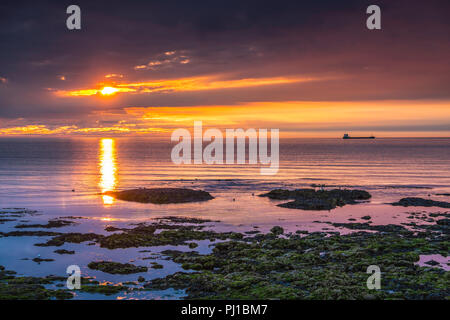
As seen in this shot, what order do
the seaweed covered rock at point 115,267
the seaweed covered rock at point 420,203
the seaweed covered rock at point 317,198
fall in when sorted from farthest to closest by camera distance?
the seaweed covered rock at point 317,198 < the seaweed covered rock at point 420,203 < the seaweed covered rock at point 115,267

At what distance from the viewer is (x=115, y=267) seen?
2572 centimetres

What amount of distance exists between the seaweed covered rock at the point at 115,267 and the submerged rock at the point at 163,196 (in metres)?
31.3

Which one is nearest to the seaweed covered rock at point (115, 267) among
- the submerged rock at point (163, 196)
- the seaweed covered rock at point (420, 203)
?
the submerged rock at point (163, 196)

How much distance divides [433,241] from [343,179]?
5746 centimetres

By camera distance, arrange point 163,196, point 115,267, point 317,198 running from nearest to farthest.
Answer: point 115,267 < point 317,198 < point 163,196

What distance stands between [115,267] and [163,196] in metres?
33.6

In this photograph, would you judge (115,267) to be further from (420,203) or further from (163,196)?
(420,203)

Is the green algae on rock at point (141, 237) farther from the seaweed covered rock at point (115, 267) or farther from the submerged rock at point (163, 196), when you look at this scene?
the submerged rock at point (163, 196)

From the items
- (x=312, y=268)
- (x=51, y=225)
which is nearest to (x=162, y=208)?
(x=51, y=225)

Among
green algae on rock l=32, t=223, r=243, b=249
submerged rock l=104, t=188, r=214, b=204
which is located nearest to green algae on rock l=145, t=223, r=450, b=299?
green algae on rock l=32, t=223, r=243, b=249

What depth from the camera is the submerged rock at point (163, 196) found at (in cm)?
5869
